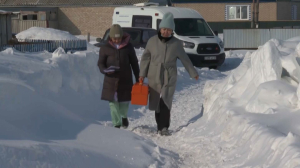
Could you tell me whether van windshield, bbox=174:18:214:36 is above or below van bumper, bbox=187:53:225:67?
above

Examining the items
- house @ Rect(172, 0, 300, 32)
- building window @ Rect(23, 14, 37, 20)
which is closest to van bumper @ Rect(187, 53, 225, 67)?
house @ Rect(172, 0, 300, 32)

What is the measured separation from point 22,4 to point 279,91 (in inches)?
1421

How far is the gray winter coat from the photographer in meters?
8.54

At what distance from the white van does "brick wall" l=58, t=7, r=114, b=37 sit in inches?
759

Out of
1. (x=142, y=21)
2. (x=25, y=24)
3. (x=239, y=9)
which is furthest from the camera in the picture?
(x=239, y=9)

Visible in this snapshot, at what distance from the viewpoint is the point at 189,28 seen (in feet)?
67.7

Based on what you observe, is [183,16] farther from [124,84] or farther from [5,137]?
[5,137]

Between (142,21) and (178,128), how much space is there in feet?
39.2

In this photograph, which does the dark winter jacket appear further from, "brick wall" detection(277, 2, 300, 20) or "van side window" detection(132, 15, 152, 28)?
"brick wall" detection(277, 2, 300, 20)

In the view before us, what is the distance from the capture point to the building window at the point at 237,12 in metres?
44.4

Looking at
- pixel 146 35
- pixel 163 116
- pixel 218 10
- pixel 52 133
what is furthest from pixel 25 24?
pixel 52 133

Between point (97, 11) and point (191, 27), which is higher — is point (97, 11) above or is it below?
above

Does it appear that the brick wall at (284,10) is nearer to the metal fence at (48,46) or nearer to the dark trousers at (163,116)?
the metal fence at (48,46)

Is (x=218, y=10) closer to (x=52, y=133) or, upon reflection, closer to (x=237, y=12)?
(x=237, y=12)
